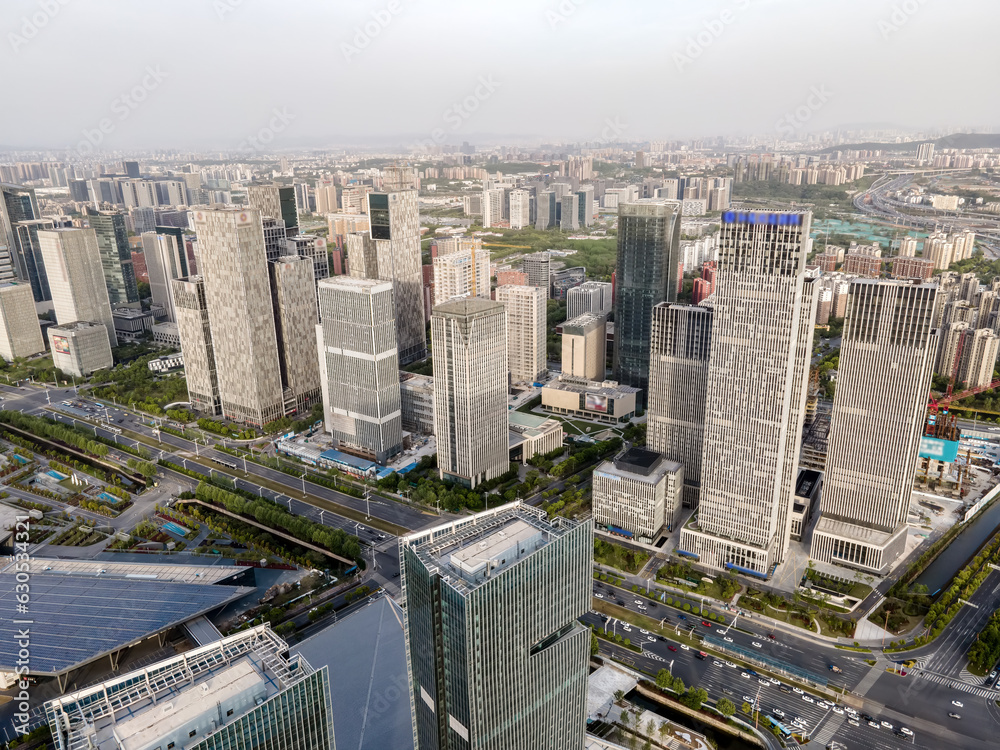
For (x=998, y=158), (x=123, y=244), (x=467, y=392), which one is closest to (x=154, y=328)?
(x=123, y=244)

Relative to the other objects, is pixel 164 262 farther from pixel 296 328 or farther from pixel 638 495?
pixel 638 495

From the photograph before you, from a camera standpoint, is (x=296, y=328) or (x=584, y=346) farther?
(x=584, y=346)

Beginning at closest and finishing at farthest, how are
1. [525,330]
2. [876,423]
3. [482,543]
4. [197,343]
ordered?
[482,543] → [876,423] → [197,343] → [525,330]

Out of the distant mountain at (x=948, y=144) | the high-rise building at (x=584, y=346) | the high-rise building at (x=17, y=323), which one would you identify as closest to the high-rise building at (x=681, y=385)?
Result: the high-rise building at (x=584, y=346)

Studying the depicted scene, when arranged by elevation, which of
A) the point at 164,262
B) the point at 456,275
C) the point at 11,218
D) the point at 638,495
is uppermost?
the point at 11,218

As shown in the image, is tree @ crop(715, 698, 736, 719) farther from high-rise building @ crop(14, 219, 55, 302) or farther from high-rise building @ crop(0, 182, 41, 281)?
high-rise building @ crop(0, 182, 41, 281)

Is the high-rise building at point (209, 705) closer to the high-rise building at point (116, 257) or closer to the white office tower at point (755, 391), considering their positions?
the white office tower at point (755, 391)

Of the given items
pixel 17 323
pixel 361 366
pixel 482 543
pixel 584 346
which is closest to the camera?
pixel 482 543

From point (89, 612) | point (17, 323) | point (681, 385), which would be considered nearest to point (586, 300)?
point (681, 385)
